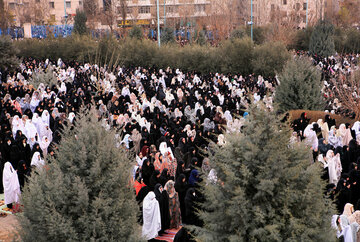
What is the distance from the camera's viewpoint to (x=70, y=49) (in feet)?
108

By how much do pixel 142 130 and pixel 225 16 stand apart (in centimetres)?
3344

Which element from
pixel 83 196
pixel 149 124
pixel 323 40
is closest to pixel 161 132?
pixel 149 124

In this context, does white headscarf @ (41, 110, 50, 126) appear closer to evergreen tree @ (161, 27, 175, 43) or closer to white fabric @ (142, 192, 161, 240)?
white fabric @ (142, 192, 161, 240)

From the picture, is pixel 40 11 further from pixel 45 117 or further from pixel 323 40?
pixel 45 117

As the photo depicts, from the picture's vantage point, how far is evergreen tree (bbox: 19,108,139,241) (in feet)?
16.0

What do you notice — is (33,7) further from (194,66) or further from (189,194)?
(189,194)

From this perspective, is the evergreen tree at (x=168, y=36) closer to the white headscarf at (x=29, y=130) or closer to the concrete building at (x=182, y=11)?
the concrete building at (x=182, y=11)

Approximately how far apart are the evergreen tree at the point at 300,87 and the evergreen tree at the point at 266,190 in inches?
455

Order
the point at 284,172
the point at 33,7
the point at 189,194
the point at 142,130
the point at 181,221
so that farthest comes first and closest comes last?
the point at 33,7 → the point at 142,130 → the point at 181,221 → the point at 189,194 → the point at 284,172

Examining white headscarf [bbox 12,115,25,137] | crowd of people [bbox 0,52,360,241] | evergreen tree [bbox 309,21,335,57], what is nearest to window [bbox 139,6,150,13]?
evergreen tree [bbox 309,21,335,57]

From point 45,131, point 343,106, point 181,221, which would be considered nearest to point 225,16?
point 343,106

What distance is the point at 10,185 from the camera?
956 centimetres

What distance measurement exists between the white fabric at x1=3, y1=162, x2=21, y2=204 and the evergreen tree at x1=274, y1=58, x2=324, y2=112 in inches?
378

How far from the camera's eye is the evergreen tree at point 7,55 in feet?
81.3
